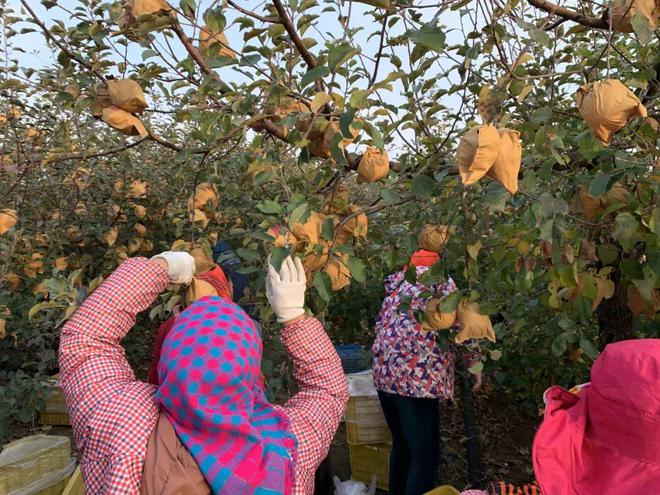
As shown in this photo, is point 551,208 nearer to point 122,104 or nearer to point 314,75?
point 314,75

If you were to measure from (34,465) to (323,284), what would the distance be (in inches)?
70.7

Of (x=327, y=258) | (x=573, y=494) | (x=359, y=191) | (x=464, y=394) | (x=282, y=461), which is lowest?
(x=464, y=394)

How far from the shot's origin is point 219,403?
1.00 meters

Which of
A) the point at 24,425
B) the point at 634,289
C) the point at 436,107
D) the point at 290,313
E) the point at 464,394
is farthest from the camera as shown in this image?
the point at 24,425

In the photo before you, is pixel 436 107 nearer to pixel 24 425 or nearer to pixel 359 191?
pixel 359 191

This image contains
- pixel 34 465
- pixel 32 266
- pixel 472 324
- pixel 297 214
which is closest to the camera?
pixel 297 214

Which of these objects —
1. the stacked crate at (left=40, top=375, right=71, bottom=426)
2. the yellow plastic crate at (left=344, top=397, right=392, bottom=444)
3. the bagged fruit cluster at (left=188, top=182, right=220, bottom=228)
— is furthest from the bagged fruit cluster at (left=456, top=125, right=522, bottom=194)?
the stacked crate at (left=40, top=375, right=71, bottom=426)

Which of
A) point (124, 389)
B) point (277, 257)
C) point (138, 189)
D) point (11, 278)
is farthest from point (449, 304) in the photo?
point (138, 189)

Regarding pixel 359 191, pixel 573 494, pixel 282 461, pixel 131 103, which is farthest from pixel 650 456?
pixel 359 191

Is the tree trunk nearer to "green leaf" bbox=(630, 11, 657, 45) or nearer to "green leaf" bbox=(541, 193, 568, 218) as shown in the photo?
"green leaf" bbox=(541, 193, 568, 218)

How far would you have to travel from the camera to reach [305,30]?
1.31 m

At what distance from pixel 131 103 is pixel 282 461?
3.03 feet

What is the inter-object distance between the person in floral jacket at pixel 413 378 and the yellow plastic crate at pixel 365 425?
324 millimetres

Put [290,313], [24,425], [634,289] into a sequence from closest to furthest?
[290,313]
[634,289]
[24,425]
